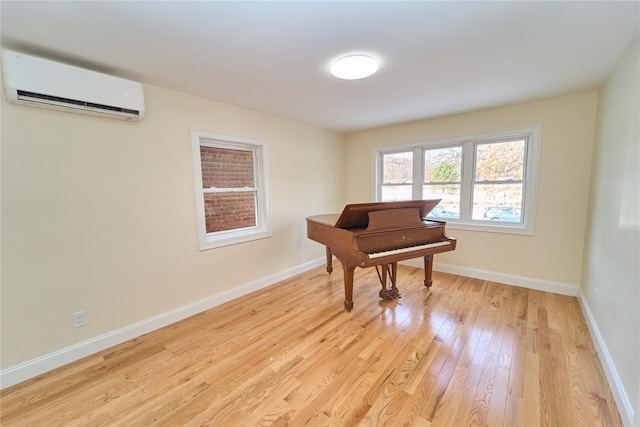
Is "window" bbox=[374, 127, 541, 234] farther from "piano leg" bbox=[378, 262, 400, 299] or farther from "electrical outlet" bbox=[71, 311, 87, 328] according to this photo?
"electrical outlet" bbox=[71, 311, 87, 328]

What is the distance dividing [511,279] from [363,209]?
2.43 m

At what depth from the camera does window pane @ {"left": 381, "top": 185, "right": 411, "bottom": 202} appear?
4211mm

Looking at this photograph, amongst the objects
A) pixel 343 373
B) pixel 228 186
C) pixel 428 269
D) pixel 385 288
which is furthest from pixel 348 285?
pixel 228 186

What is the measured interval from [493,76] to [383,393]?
2744mm

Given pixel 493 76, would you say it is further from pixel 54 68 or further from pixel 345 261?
pixel 54 68

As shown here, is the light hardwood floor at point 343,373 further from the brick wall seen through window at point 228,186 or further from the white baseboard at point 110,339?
the brick wall seen through window at point 228,186

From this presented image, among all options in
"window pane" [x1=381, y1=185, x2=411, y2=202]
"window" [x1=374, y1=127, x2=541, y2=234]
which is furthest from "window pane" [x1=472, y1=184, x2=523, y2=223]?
"window pane" [x1=381, y1=185, x2=411, y2=202]

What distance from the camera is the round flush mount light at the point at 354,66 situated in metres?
1.88

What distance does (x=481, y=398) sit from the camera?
158 centimetres

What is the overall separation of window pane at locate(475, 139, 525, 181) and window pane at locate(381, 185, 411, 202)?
1016mm

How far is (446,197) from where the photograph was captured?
3818 mm

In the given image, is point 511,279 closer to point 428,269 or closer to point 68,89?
point 428,269

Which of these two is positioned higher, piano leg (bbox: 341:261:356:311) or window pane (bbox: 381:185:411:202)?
window pane (bbox: 381:185:411:202)

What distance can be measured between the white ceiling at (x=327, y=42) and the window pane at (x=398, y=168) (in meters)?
1.60
